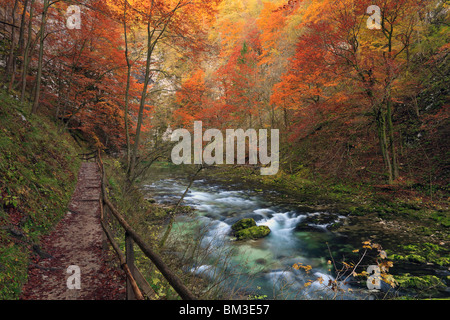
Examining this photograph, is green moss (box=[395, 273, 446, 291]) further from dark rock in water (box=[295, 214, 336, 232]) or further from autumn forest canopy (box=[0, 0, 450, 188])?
autumn forest canopy (box=[0, 0, 450, 188])

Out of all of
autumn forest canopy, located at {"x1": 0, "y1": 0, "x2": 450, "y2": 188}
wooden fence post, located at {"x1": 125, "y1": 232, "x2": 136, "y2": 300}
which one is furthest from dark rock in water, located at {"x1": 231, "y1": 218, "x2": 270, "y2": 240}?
wooden fence post, located at {"x1": 125, "y1": 232, "x2": 136, "y2": 300}

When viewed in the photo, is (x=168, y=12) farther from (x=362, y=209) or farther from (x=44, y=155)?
(x=362, y=209)

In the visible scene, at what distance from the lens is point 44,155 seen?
29.1 ft

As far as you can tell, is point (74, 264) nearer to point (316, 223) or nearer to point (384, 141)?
point (316, 223)

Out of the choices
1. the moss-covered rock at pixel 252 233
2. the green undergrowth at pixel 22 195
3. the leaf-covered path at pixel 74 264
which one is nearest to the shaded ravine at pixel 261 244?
the moss-covered rock at pixel 252 233

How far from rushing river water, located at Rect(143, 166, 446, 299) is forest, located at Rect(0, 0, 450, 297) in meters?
2.41

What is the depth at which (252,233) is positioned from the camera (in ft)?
32.3

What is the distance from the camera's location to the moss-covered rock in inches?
383

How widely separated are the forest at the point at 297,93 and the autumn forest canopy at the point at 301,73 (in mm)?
93

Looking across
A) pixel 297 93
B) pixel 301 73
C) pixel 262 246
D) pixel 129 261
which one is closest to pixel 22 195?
pixel 129 261

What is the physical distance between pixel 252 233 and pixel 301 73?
12264 mm

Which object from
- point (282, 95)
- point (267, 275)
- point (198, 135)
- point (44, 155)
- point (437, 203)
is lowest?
point (267, 275)

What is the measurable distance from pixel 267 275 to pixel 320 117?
14004 millimetres

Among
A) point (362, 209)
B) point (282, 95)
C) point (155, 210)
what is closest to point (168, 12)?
point (155, 210)
